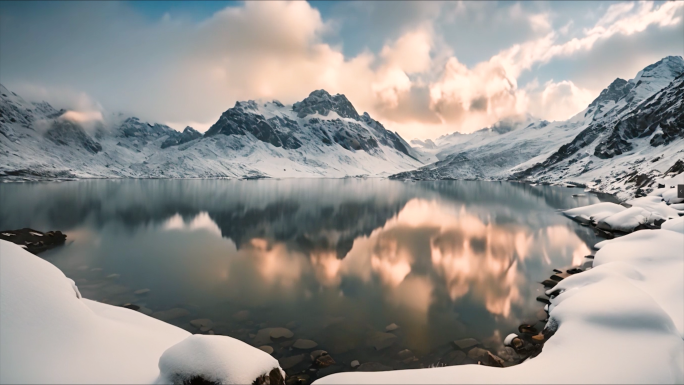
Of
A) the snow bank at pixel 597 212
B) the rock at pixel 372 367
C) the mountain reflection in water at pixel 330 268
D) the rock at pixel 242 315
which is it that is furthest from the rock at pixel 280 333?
the snow bank at pixel 597 212

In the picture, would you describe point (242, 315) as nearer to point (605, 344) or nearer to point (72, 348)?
point (72, 348)

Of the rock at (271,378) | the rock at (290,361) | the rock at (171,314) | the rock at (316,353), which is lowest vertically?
the rock at (171,314)

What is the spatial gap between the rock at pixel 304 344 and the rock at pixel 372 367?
2.76 meters

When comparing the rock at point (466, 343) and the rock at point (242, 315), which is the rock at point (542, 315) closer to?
the rock at point (466, 343)

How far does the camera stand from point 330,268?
2733cm

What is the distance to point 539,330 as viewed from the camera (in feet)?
53.0

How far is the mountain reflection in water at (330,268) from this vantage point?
1756 cm

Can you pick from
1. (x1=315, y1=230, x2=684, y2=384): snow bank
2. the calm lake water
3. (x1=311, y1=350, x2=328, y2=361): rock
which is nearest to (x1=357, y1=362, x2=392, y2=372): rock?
the calm lake water

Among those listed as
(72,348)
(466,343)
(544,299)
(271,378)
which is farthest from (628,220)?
(72,348)

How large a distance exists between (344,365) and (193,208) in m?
64.0

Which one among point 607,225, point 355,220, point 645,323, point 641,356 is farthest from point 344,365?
point 607,225

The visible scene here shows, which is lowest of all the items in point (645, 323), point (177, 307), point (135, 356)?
point (177, 307)

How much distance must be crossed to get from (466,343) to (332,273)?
13024mm

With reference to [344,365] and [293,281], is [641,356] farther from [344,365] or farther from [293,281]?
[293,281]
